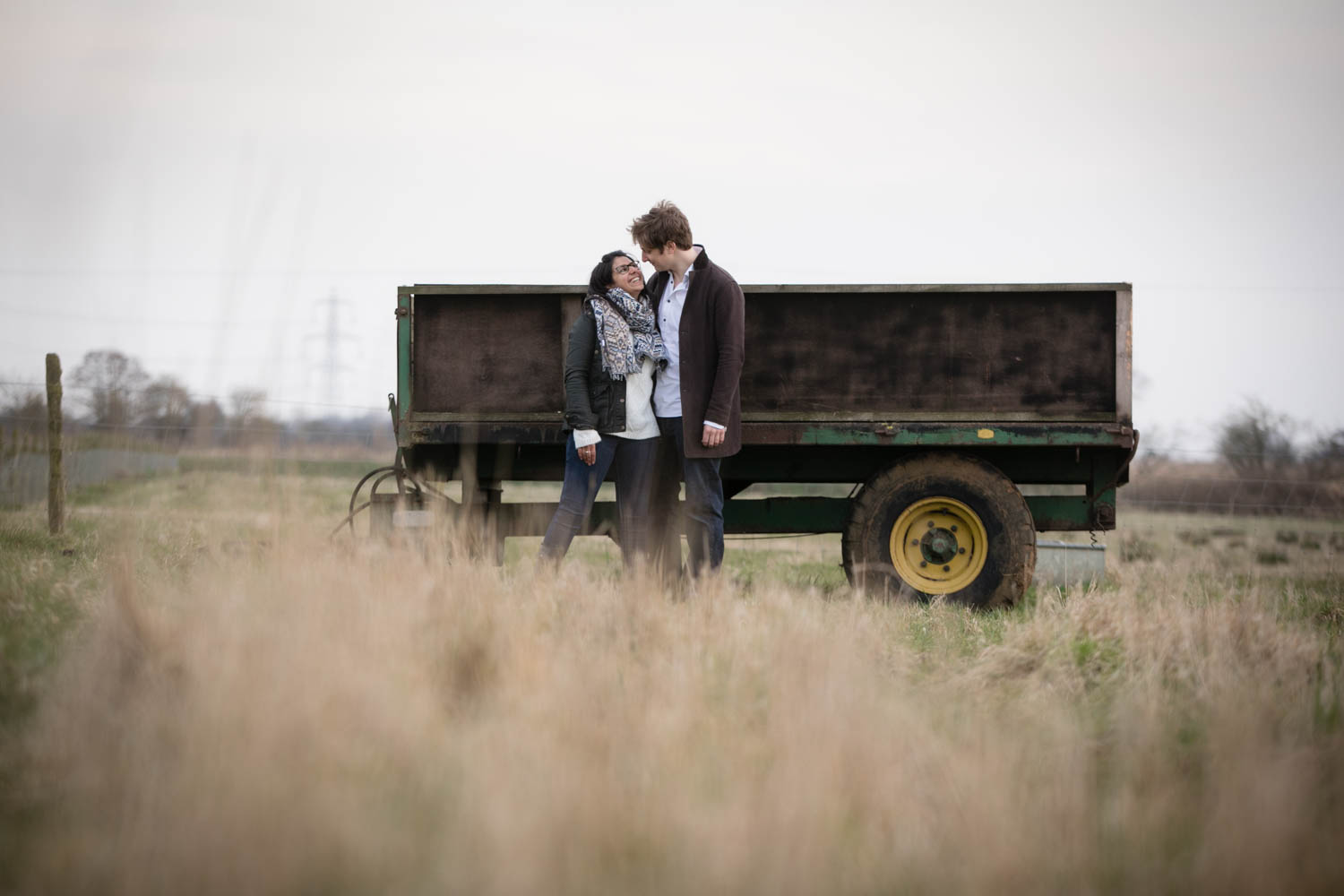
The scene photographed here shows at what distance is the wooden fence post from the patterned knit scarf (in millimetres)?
5693

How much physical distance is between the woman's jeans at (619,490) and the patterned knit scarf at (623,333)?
1.23 feet

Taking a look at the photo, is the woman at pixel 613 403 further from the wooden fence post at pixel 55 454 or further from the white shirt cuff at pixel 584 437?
the wooden fence post at pixel 55 454

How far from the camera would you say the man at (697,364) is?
15.6ft

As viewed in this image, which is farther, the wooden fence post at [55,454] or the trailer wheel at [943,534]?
the wooden fence post at [55,454]

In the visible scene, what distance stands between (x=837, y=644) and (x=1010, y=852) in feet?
4.10

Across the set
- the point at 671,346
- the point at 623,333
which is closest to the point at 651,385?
the point at 671,346

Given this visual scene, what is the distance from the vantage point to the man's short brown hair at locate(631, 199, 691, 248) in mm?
4762

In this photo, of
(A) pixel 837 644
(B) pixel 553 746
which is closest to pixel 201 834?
(B) pixel 553 746

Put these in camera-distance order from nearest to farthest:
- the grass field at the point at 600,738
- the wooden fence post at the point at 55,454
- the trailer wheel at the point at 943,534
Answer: the grass field at the point at 600,738 → the trailer wheel at the point at 943,534 → the wooden fence post at the point at 55,454

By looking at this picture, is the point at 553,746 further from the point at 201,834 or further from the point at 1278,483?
the point at 1278,483

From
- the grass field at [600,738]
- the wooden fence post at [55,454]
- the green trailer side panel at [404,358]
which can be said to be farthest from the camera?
the wooden fence post at [55,454]

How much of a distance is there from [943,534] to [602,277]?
8.24 feet

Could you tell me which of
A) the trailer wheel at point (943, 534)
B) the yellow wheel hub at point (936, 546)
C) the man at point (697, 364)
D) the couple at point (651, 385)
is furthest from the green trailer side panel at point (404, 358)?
the yellow wheel hub at point (936, 546)

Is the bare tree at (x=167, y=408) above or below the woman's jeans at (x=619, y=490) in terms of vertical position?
above
